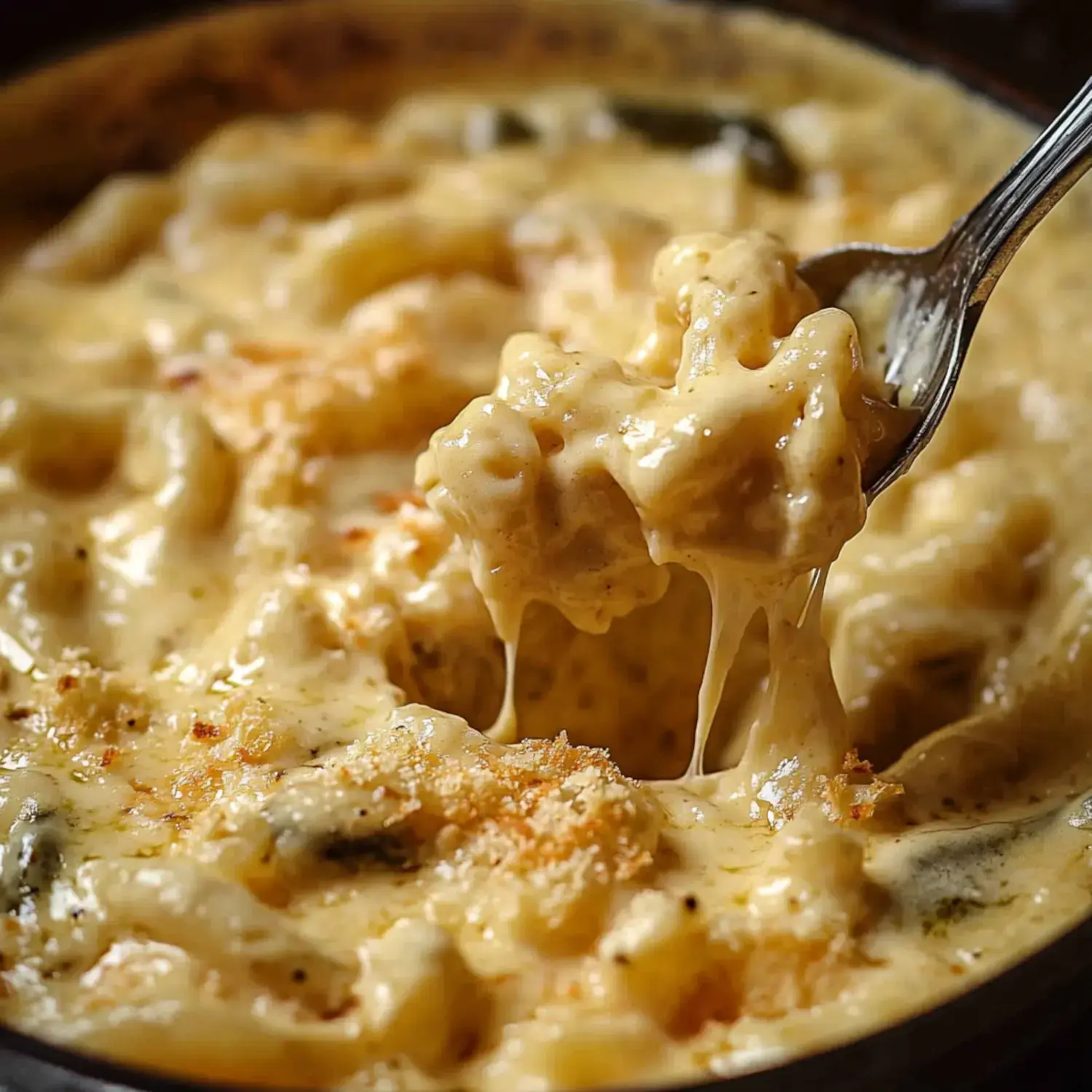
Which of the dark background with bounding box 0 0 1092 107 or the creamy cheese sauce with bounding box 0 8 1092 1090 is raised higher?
the dark background with bounding box 0 0 1092 107

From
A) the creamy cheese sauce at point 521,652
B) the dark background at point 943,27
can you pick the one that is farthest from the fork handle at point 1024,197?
the dark background at point 943,27

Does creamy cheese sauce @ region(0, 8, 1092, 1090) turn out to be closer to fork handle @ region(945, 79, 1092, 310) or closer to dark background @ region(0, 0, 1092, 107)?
fork handle @ region(945, 79, 1092, 310)

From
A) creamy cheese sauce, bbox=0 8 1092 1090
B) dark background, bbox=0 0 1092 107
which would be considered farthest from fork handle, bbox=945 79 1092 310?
dark background, bbox=0 0 1092 107

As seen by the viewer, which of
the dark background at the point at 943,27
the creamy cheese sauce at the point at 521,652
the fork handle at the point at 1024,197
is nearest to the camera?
the creamy cheese sauce at the point at 521,652

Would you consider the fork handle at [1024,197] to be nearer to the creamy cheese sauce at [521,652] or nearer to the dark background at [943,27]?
the creamy cheese sauce at [521,652]

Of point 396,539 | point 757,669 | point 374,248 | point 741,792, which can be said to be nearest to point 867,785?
point 741,792

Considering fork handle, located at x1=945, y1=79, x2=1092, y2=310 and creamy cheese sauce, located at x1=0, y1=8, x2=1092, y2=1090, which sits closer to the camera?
creamy cheese sauce, located at x1=0, y1=8, x2=1092, y2=1090

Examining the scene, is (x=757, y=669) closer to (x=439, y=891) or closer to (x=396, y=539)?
(x=396, y=539)

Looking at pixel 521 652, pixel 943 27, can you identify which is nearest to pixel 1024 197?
pixel 521 652
